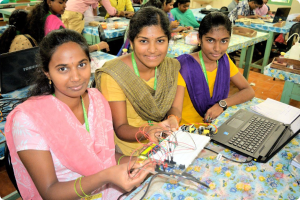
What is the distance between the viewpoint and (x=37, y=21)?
8.04ft

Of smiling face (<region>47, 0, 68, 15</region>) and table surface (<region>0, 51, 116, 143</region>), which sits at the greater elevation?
smiling face (<region>47, 0, 68, 15</region>)

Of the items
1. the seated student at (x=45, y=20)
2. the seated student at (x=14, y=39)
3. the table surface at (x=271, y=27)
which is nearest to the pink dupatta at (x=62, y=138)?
the seated student at (x=14, y=39)

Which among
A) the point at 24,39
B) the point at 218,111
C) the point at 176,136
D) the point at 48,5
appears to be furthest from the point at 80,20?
the point at 176,136

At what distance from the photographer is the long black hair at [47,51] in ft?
3.18

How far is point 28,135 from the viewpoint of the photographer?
2.97 ft

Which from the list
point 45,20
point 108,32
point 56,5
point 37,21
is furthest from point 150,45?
point 108,32

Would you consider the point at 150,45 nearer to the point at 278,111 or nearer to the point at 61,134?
the point at 61,134

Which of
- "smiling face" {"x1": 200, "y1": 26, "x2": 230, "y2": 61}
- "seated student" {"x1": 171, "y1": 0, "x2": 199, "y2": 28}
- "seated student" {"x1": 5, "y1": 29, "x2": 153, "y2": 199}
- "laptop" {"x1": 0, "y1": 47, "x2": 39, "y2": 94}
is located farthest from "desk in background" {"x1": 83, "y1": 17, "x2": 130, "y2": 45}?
"seated student" {"x1": 5, "y1": 29, "x2": 153, "y2": 199}

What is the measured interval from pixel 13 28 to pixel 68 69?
150 centimetres

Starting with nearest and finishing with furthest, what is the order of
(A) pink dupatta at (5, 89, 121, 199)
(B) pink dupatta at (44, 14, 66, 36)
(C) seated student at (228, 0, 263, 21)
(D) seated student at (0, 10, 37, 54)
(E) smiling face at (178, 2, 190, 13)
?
(A) pink dupatta at (5, 89, 121, 199) → (D) seated student at (0, 10, 37, 54) → (B) pink dupatta at (44, 14, 66, 36) → (E) smiling face at (178, 2, 190, 13) → (C) seated student at (228, 0, 263, 21)

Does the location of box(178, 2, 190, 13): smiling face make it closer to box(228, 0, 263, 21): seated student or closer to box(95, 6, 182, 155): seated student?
box(228, 0, 263, 21): seated student

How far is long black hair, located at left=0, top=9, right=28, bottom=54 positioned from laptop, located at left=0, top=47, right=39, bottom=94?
21.5 inches

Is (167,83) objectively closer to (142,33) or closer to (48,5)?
(142,33)

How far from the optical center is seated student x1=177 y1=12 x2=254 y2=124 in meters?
1.55
